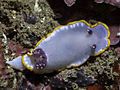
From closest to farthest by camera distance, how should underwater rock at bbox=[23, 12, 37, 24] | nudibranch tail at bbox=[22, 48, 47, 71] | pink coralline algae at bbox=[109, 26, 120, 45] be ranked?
nudibranch tail at bbox=[22, 48, 47, 71], underwater rock at bbox=[23, 12, 37, 24], pink coralline algae at bbox=[109, 26, 120, 45]

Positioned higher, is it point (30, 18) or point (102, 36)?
point (30, 18)

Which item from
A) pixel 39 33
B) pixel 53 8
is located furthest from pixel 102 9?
pixel 39 33

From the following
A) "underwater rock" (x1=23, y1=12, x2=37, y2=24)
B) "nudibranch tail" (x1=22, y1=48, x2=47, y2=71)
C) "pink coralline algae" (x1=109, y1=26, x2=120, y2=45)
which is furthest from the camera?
"pink coralline algae" (x1=109, y1=26, x2=120, y2=45)

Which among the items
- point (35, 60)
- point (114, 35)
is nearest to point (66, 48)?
point (35, 60)

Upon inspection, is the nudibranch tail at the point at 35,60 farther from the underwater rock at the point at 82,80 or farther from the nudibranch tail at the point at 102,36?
the nudibranch tail at the point at 102,36

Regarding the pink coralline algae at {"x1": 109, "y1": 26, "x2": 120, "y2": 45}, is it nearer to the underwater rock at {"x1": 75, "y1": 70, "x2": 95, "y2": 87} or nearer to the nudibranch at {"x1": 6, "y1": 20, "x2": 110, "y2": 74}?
the nudibranch at {"x1": 6, "y1": 20, "x2": 110, "y2": 74}

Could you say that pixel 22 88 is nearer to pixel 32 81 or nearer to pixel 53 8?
pixel 32 81

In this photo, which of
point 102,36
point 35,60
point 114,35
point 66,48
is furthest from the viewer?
point 114,35

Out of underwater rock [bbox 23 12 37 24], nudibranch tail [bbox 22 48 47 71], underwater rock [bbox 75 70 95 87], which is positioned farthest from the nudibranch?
underwater rock [bbox 23 12 37 24]

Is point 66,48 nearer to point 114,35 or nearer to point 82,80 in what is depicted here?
point 82,80
